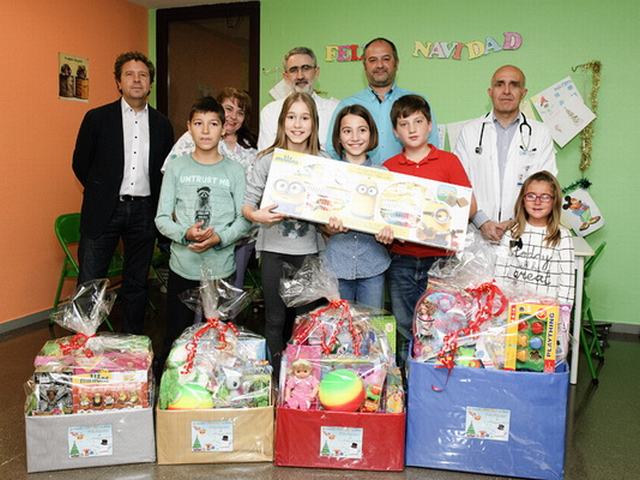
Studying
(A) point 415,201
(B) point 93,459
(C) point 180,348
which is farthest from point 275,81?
(B) point 93,459

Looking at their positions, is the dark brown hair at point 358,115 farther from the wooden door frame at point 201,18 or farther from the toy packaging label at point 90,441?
the wooden door frame at point 201,18

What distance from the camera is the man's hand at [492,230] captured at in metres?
2.90

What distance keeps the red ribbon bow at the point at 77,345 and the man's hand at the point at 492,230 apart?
184 cm

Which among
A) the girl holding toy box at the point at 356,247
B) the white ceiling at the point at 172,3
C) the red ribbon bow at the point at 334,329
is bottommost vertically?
the red ribbon bow at the point at 334,329

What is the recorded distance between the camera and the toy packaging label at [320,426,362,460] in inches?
88.4

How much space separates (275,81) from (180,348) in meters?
3.05

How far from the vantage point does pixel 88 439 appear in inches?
88.8

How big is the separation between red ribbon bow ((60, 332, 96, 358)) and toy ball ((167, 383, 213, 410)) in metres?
0.39

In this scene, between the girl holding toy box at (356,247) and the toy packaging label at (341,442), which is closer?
the toy packaging label at (341,442)

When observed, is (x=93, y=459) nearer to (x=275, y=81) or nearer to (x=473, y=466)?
(x=473, y=466)

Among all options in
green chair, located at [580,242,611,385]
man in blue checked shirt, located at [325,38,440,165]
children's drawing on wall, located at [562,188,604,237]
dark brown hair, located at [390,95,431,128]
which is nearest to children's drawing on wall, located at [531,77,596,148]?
children's drawing on wall, located at [562,188,604,237]

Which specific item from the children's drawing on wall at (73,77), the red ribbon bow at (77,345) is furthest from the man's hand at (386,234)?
the children's drawing on wall at (73,77)

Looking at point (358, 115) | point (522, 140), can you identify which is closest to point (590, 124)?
point (522, 140)

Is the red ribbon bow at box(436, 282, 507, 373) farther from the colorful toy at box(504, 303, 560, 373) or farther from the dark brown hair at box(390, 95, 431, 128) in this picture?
the dark brown hair at box(390, 95, 431, 128)
